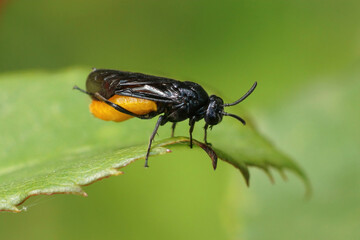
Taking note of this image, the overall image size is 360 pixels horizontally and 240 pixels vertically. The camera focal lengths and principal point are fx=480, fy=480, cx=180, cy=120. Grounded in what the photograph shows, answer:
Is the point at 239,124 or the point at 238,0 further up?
the point at 238,0

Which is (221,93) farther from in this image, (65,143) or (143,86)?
(65,143)

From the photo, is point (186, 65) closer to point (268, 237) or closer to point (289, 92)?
point (289, 92)

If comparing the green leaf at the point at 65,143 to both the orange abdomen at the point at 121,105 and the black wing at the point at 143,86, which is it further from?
the black wing at the point at 143,86

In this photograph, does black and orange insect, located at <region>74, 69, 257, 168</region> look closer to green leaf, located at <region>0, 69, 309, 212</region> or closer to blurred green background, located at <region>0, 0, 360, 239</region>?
green leaf, located at <region>0, 69, 309, 212</region>

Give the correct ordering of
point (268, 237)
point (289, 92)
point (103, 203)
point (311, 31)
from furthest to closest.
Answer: point (311, 31) → point (103, 203) → point (289, 92) → point (268, 237)

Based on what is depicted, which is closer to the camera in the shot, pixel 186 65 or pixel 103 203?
pixel 103 203

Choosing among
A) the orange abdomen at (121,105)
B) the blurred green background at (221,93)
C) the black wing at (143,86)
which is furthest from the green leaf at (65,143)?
the blurred green background at (221,93)

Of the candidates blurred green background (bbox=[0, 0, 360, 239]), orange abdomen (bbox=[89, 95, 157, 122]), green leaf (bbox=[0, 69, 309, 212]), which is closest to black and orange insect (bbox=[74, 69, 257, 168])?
orange abdomen (bbox=[89, 95, 157, 122])

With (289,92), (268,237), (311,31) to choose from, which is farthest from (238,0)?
(268,237)

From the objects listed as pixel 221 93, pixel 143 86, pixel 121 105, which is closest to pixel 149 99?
pixel 143 86
